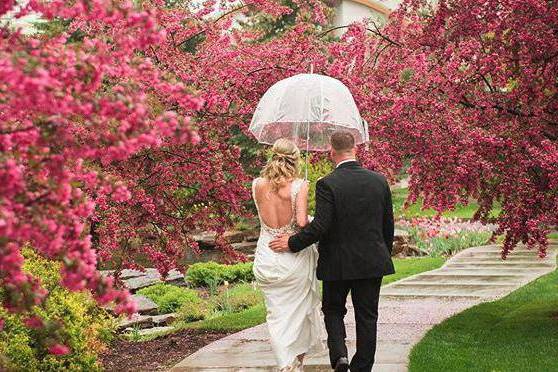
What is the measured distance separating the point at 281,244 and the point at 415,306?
15.5 feet

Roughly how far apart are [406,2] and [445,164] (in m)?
2.44

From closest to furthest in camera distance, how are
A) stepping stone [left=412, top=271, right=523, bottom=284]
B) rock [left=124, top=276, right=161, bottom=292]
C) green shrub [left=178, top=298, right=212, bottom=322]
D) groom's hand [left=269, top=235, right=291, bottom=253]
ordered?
groom's hand [left=269, top=235, right=291, bottom=253] → green shrub [left=178, top=298, right=212, bottom=322] → stepping stone [left=412, top=271, right=523, bottom=284] → rock [left=124, top=276, right=161, bottom=292]

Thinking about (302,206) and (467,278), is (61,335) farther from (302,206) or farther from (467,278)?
(467,278)

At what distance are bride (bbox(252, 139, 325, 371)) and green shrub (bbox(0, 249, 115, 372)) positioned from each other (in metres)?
1.52

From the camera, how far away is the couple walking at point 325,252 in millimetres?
6141

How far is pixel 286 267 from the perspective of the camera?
6539 mm

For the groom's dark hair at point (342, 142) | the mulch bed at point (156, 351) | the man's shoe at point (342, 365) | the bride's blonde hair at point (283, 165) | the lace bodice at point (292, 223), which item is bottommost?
the mulch bed at point (156, 351)

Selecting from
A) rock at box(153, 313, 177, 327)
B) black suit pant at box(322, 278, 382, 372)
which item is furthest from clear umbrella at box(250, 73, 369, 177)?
rock at box(153, 313, 177, 327)

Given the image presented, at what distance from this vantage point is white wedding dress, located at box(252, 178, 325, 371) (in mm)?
6492

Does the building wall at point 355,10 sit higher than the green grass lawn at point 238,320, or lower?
higher

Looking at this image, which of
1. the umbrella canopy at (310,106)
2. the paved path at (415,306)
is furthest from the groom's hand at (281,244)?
the umbrella canopy at (310,106)

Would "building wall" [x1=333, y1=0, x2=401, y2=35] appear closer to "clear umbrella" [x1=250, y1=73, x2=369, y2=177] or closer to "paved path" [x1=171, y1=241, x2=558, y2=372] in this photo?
"paved path" [x1=171, y1=241, x2=558, y2=372]

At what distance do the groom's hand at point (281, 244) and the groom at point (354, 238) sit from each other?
0.89 ft

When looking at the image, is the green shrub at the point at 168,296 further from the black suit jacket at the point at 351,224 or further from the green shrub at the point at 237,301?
the black suit jacket at the point at 351,224
